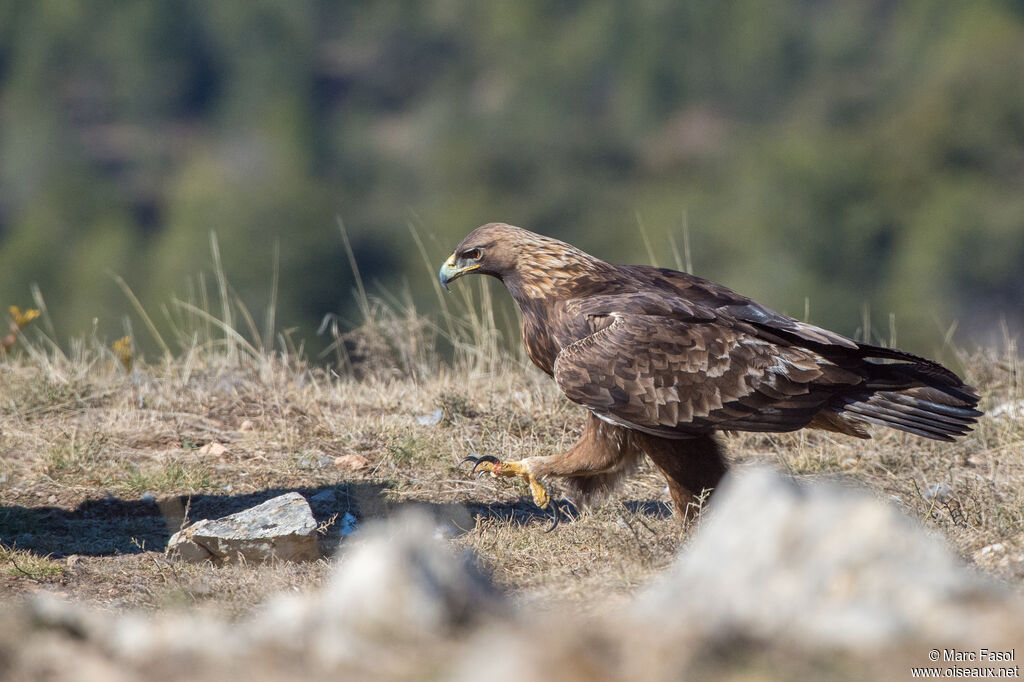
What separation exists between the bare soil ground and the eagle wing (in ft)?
1.42

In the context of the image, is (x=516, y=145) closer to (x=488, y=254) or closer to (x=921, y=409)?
(x=488, y=254)

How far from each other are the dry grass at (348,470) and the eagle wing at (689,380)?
1.52 ft

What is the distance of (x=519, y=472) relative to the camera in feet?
18.9

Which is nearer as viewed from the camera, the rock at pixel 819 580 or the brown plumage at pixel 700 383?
the rock at pixel 819 580

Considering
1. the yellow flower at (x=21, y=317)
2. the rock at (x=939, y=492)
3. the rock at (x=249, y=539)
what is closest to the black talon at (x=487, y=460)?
the rock at (x=249, y=539)

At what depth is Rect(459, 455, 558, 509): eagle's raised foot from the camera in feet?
18.7

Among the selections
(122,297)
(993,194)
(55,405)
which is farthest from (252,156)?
(55,405)

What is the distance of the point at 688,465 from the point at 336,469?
6.31ft

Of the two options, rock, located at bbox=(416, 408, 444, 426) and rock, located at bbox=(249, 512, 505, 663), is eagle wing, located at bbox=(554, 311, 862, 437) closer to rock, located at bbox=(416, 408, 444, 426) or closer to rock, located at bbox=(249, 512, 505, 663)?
rock, located at bbox=(416, 408, 444, 426)

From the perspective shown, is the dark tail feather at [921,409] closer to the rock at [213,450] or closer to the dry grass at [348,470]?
the dry grass at [348,470]

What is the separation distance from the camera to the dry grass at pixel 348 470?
15.5 feet

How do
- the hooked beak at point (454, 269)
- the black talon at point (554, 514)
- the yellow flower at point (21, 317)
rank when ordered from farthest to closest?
the yellow flower at point (21, 317)
the hooked beak at point (454, 269)
the black talon at point (554, 514)

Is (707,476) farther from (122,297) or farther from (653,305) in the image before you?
(122,297)

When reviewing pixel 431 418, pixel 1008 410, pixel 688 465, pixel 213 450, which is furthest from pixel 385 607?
pixel 1008 410
